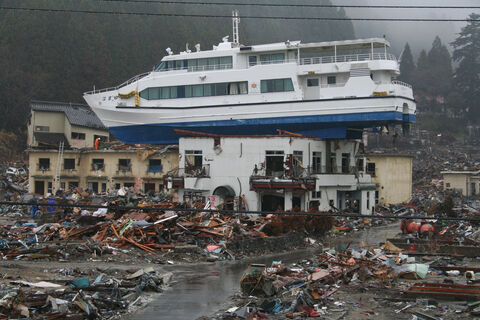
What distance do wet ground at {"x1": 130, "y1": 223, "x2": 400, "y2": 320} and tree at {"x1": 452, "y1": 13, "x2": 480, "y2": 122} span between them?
88448 mm

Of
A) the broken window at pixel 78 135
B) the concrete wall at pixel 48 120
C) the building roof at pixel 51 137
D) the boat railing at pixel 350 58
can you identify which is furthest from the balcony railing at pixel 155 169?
the concrete wall at pixel 48 120

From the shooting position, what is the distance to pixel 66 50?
7550 centimetres

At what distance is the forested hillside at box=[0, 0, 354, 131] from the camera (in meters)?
72.2

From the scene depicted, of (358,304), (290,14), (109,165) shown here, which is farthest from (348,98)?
(290,14)

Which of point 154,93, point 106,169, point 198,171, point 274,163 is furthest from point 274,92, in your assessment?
point 106,169

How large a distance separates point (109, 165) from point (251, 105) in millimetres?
14148

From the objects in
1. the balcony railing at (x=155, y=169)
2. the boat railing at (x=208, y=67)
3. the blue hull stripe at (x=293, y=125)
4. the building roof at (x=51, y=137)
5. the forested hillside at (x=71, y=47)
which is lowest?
the balcony railing at (x=155, y=169)

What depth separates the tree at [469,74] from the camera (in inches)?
4163

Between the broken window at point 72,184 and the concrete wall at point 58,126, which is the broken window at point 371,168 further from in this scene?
the concrete wall at point 58,126

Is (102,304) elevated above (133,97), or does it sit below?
below

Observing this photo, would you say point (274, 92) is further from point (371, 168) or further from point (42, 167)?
point (42, 167)

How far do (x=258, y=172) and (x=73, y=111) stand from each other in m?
31.9

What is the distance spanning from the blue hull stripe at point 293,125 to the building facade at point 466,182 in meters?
18.5

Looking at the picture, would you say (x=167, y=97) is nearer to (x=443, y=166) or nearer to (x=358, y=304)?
(x=358, y=304)
